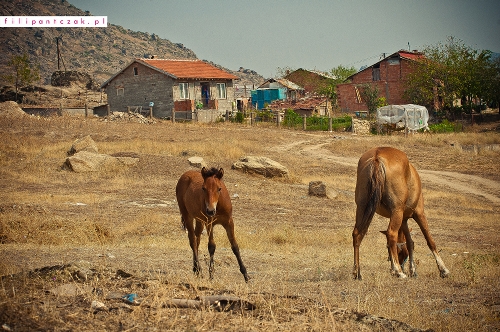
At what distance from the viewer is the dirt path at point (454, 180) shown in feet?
92.1

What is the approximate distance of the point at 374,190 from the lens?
10.0m

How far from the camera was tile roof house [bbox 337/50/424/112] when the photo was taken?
227 ft

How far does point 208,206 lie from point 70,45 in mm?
124021

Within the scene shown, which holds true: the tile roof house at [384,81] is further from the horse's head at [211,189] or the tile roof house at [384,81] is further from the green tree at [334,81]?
the horse's head at [211,189]

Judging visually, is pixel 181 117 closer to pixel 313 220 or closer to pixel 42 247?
pixel 313 220

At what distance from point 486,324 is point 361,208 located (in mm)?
3605

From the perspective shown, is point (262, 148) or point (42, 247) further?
point (262, 148)

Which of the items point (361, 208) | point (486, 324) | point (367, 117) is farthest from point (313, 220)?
point (367, 117)

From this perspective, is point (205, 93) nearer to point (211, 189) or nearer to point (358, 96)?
point (358, 96)

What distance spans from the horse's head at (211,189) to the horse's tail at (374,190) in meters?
2.49

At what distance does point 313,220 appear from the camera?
19406 millimetres
